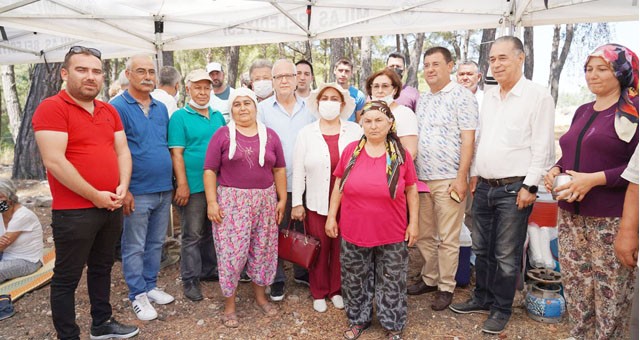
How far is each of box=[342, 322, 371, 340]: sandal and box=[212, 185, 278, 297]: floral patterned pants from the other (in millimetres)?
885

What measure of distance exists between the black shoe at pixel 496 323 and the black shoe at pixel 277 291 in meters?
1.78

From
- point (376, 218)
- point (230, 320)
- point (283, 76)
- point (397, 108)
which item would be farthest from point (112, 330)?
point (397, 108)

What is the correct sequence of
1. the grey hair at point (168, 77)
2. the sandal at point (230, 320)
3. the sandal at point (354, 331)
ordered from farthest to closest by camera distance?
the grey hair at point (168, 77) < the sandal at point (230, 320) < the sandal at point (354, 331)

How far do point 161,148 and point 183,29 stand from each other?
3.32m

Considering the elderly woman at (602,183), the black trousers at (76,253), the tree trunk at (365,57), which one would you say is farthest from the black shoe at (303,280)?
the tree trunk at (365,57)

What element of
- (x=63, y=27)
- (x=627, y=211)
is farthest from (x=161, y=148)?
(x=627, y=211)

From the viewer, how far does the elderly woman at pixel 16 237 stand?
3953mm

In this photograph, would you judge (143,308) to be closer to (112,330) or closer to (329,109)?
(112,330)

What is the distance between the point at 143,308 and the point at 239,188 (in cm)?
136

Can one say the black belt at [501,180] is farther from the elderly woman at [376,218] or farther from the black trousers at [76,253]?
the black trousers at [76,253]

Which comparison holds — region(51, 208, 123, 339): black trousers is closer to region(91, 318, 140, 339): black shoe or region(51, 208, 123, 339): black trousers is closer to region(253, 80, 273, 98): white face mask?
region(91, 318, 140, 339): black shoe

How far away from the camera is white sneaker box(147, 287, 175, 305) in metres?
3.80

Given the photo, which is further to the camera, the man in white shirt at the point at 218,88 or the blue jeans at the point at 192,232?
the man in white shirt at the point at 218,88

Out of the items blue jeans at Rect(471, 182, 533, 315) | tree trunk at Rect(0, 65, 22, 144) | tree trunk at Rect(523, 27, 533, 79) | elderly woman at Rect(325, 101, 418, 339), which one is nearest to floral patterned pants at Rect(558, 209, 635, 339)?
blue jeans at Rect(471, 182, 533, 315)
